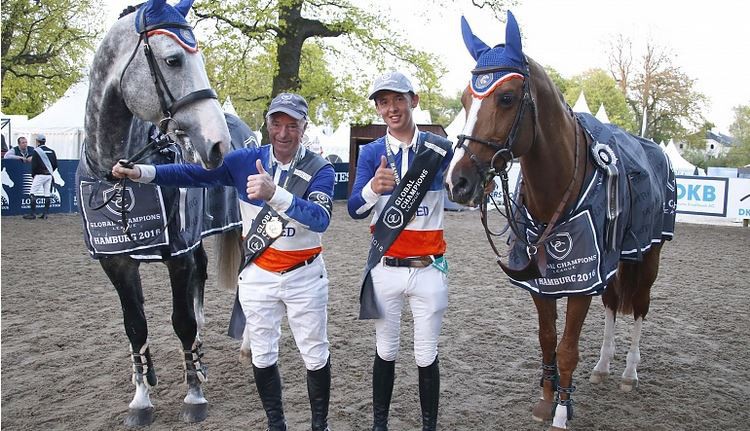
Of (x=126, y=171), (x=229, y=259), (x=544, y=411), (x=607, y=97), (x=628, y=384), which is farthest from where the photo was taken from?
(x=607, y=97)

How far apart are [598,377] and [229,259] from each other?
3077 mm

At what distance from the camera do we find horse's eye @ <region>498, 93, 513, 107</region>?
9.54 ft

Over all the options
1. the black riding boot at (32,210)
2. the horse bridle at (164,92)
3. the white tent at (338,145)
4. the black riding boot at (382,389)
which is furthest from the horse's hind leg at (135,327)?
the white tent at (338,145)

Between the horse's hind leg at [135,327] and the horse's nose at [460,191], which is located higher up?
the horse's nose at [460,191]

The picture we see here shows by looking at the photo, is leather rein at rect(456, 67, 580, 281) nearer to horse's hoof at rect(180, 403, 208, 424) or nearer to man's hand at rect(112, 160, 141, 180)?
man's hand at rect(112, 160, 141, 180)

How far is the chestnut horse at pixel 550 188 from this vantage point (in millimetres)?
2895

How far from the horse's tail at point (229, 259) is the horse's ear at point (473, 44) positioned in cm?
270

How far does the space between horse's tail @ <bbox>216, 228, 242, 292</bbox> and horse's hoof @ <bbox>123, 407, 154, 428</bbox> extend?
1.74m

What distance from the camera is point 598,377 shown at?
4375 mm

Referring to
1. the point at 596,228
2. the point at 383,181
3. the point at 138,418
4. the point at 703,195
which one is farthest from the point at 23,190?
the point at 703,195

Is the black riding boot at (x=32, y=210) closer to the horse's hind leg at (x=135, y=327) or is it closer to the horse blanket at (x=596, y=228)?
the horse's hind leg at (x=135, y=327)

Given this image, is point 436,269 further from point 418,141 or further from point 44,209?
point 44,209

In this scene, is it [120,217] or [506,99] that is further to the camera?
[120,217]

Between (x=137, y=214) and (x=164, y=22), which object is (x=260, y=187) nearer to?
(x=164, y=22)
